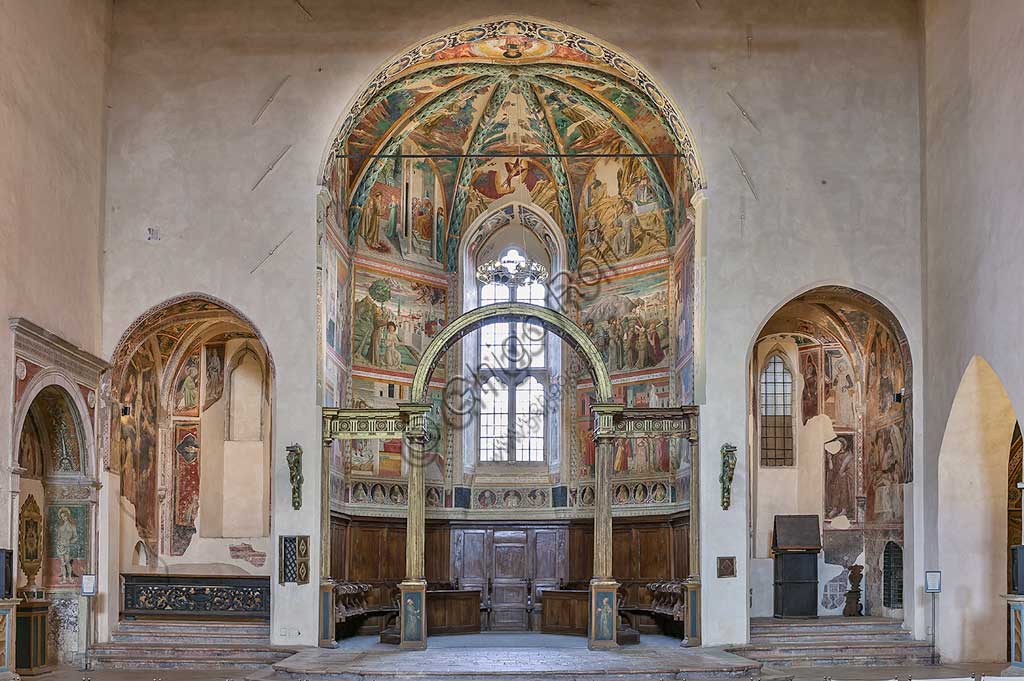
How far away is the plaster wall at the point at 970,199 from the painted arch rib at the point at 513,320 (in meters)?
5.72

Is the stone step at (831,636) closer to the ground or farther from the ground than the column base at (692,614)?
closer to the ground

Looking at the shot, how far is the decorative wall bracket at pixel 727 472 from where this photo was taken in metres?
22.1

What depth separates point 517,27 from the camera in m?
23.7

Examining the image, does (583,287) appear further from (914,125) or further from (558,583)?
(914,125)

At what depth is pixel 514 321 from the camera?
23031 millimetres

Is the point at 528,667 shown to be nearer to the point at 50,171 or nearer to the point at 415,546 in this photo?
the point at 415,546

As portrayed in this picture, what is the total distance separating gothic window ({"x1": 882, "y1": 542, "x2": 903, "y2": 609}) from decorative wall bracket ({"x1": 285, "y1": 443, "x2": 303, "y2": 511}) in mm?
11422

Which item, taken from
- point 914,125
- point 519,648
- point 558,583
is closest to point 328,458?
point 519,648

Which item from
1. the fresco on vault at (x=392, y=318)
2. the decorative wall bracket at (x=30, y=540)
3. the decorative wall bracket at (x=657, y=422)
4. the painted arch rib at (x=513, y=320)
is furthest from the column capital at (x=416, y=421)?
the decorative wall bracket at (x=30, y=540)

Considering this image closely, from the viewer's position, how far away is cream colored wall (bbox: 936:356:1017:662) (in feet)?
70.8

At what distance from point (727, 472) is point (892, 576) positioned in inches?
202

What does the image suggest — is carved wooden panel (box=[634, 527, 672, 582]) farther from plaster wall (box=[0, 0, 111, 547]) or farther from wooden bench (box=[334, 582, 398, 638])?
plaster wall (box=[0, 0, 111, 547])

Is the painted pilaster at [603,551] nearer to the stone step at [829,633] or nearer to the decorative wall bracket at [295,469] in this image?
the stone step at [829,633]

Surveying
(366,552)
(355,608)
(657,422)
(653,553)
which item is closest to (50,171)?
(355,608)
